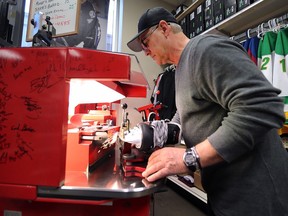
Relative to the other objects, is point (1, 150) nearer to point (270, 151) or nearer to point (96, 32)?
point (270, 151)

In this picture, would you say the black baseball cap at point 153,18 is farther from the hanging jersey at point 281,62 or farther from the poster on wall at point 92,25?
the poster on wall at point 92,25

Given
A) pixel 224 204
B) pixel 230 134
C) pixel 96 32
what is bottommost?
pixel 224 204

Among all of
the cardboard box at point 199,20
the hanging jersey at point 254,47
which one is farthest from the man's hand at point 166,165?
the cardboard box at point 199,20

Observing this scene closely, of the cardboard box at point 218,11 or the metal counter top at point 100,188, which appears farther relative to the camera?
the cardboard box at point 218,11

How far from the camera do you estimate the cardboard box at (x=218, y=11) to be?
1.92 metres

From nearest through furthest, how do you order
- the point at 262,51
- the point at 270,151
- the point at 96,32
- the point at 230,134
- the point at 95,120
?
the point at 230,134
the point at 270,151
the point at 95,120
the point at 262,51
the point at 96,32

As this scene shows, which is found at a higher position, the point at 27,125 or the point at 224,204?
the point at 27,125

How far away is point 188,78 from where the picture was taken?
26.8 inches

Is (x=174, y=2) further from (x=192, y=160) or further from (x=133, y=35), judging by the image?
(x=192, y=160)

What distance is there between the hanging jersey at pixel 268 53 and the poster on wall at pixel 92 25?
203cm

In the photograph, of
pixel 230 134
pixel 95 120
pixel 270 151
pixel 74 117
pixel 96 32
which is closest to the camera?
pixel 230 134

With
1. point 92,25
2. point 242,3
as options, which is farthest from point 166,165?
point 92,25

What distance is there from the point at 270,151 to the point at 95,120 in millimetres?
1002

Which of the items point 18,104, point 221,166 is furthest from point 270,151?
point 18,104
